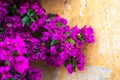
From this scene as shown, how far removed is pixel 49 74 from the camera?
208cm

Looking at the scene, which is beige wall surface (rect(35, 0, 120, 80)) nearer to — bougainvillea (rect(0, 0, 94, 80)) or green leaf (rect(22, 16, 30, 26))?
bougainvillea (rect(0, 0, 94, 80))

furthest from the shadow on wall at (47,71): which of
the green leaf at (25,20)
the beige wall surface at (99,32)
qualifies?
the green leaf at (25,20)

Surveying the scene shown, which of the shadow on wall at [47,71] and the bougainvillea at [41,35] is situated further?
the shadow on wall at [47,71]

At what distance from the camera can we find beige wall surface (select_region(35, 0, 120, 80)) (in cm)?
181

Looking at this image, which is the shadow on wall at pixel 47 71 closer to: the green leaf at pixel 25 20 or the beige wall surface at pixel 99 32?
the beige wall surface at pixel 99 32

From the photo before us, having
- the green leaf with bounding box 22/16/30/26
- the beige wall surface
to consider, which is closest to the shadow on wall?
the beige wall surface

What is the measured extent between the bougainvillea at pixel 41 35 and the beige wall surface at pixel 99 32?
0.21 ft

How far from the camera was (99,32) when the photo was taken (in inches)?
73.7

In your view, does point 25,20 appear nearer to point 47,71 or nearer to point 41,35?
point 41,35

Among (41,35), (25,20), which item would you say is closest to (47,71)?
(41,35)

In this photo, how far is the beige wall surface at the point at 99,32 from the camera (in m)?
1.81

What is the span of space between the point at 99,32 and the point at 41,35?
0.37 m

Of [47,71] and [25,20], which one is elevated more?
[25,20]

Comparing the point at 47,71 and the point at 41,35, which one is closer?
the point at 41,35
